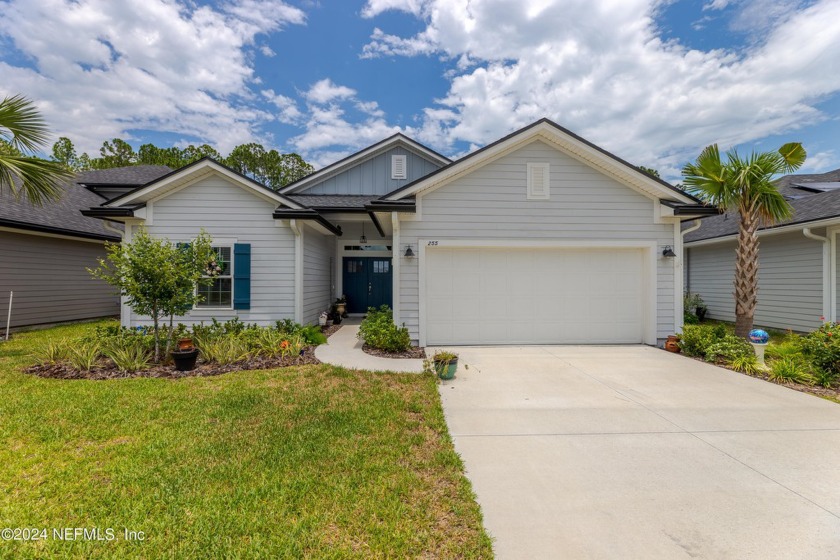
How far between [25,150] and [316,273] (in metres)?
6.28

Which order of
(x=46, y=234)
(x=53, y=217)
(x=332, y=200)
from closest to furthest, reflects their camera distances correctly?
(x=46, y=234), (x=53, y=217), (x=332, y=200)

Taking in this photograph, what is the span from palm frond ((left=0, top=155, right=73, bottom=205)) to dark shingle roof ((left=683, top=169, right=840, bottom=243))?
44.9ft

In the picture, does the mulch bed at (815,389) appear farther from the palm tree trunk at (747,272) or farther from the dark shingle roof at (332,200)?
the dark shingle roof at (332,200)

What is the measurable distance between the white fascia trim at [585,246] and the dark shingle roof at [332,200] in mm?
4282

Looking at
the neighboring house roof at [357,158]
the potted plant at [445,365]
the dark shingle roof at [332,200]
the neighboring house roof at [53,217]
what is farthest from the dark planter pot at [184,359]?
the neighboring house roof at [357,158]

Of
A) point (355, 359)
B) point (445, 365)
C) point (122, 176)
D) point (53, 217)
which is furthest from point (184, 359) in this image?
point (122, 176)

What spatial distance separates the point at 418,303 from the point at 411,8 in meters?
7.89

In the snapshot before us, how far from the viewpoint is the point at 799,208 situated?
9.99 m

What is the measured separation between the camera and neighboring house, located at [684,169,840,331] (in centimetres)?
885

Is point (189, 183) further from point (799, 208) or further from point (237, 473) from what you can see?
point (799, 208)

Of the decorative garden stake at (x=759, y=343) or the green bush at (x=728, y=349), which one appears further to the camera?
the green bush at (x=728, y=349)

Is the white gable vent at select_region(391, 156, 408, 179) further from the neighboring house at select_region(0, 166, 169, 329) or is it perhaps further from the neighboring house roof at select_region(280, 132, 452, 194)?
the neighboring house at select_region(0, 166, 169, 329)

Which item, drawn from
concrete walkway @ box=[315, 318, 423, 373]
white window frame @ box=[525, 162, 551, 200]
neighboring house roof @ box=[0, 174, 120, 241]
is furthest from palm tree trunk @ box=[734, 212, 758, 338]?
neighboring house roof @ box=[0, 174, 120, 241]

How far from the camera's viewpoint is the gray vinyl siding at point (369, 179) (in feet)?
43.4
